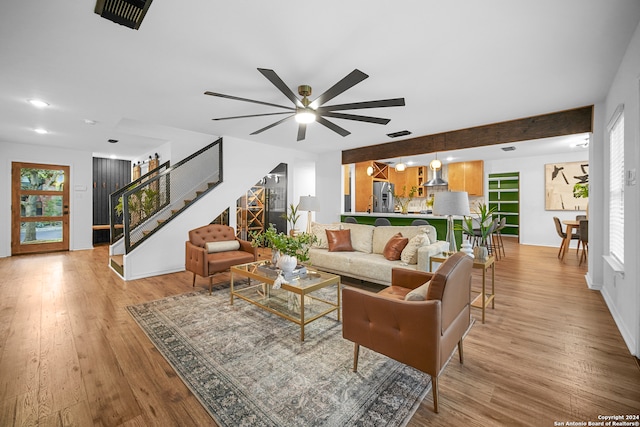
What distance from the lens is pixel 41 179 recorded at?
684 cm

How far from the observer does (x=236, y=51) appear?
8.57ft

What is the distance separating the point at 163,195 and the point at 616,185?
6822 millimetres

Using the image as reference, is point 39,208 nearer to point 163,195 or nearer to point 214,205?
point 163,195

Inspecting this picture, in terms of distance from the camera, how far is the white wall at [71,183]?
20.7 ft

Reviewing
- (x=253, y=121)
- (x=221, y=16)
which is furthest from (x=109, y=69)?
(x=253, y=121)

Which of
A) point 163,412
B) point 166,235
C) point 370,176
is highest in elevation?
point 370,176

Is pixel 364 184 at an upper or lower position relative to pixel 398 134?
lower

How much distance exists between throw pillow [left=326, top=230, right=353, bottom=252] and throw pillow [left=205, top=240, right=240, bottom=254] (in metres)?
1.53

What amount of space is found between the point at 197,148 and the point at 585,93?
6461 mm

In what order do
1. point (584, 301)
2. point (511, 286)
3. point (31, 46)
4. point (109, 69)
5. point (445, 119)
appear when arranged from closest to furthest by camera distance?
point (31, 46) < point (109, 69) < point (584, 301) < point (511, 286) < point (445, 119)

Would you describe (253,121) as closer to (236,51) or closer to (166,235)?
(236,51)

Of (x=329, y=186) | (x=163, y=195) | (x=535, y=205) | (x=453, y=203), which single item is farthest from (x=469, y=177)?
(x=163, y=195)

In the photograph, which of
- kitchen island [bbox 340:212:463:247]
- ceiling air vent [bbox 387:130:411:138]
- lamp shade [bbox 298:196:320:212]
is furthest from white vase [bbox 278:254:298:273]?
ceiling air vent [bbox 387:130:411:138]

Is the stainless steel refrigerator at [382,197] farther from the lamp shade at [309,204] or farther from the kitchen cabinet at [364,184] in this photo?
the lamp shade at [309,204]
